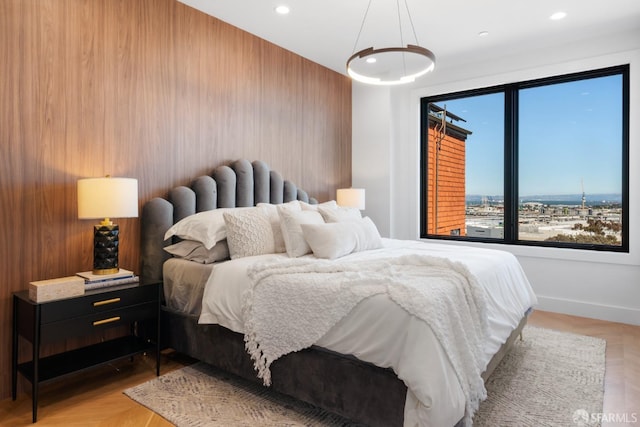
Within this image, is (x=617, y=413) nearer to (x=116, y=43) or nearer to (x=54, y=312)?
(x=54, y=312)

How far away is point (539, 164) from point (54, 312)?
182 inches

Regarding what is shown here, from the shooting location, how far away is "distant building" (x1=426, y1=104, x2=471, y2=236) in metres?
4.97

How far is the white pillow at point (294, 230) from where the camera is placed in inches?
112

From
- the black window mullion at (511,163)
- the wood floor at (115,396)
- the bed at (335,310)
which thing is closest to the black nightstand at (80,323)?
the wood floor at (115,396)

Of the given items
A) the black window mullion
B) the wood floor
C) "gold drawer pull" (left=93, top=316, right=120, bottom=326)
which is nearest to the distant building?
the black window mullion

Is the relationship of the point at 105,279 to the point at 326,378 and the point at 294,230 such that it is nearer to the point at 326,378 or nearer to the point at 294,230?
the point at 294,230

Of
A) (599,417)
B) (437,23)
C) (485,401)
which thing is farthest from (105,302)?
(437,23)

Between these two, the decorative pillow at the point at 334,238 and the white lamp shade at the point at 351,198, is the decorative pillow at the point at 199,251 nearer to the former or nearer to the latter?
the decorative pillow at the point at 334,238

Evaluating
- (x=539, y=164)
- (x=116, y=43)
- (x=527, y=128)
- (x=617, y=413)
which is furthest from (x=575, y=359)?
(x=116, y=43)

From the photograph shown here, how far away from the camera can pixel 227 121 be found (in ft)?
11.8

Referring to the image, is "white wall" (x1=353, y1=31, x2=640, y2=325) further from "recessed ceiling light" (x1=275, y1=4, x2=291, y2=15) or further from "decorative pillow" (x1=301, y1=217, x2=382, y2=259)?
"decorative pillow" (x1=301, y1=217, x2=382, y2=259)

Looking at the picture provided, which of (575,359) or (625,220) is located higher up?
(625,220)

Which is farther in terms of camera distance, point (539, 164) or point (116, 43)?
point (539, 164)

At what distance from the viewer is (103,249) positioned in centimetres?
248
